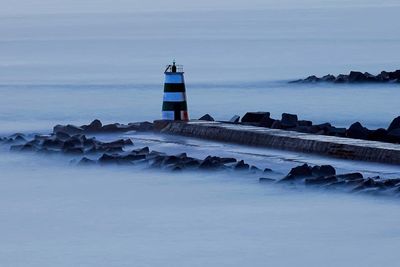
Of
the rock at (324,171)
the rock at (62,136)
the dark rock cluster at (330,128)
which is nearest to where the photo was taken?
the rock at (324,171)

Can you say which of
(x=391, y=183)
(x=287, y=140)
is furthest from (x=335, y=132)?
(x=391, y=183)

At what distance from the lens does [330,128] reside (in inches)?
608

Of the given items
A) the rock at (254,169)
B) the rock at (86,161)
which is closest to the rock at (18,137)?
the rock at (86,161)

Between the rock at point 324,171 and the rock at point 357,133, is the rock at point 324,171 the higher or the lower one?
the lower one

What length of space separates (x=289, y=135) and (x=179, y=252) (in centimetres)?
377

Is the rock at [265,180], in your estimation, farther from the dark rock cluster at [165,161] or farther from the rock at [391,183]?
the rock at [391,183]

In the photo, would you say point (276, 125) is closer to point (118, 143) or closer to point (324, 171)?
point (118, 143)

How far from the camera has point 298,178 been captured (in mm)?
12625

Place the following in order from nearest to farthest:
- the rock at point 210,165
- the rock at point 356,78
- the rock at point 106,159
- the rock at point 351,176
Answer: the rock at point 351,176 → the rock at point 210,165 → the rock at point 106,159 → the rock at point 356,78

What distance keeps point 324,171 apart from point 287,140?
4.99ft

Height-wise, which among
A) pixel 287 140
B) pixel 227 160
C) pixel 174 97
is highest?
pixel 174 97

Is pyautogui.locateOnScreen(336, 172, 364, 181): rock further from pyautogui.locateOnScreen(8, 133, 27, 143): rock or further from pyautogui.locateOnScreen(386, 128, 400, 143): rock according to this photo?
pyautogui.locateOnScreen(8, 133, 27, 143): rock

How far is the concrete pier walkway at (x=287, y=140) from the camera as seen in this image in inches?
518

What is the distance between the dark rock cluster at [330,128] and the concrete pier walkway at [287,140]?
0.54 m
